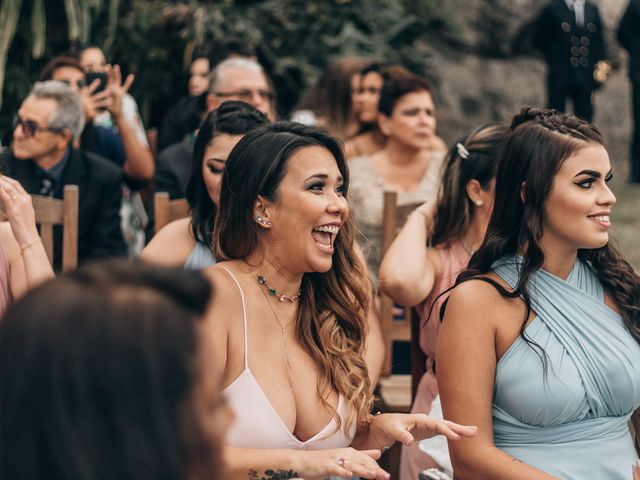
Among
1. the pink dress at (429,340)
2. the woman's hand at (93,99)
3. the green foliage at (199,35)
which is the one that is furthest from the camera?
the green foliage at (199,35)

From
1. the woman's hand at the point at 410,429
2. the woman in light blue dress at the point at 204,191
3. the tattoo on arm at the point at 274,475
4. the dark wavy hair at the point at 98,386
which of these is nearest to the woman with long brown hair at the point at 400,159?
the woman in light blue dress at the point at 204,191

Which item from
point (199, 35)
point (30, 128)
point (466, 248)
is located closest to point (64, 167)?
point (30, 128)

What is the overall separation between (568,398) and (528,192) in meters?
0.59

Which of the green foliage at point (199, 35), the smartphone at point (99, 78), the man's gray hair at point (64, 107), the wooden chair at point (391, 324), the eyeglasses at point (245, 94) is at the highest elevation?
the green foliage at point (199, 35)

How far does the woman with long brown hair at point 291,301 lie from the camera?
2.50 m

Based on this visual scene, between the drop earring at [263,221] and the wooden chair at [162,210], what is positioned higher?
the drop earring at [263,221]

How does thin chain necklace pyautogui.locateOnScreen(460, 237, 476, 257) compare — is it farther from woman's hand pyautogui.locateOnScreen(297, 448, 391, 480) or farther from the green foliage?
the green foliage

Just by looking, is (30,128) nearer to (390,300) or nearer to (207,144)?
(207,144)

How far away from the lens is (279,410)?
2.50 m

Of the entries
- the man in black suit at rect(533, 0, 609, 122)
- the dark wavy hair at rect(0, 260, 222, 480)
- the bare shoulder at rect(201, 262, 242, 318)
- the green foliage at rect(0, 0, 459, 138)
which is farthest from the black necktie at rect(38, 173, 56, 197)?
the man in black suit at rect(533, 0, 609, 122)

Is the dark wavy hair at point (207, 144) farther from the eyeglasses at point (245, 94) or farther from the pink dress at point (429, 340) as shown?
the eyeglasses at point (245, 94)

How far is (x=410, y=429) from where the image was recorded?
2.41 meters

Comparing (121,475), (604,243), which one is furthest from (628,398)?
(121,475)

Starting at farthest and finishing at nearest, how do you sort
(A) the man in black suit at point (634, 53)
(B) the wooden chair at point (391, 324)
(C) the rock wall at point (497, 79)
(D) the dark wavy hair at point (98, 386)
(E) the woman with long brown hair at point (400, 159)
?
(C) the rock wall at point (497, 79) → (A) the man in black suit at point (634, 53) → (E) the woman with long brown hair at point (400, 159) → (B) the wooden chair at point (391, 324) → (D) the dark wavy hair at point (98, 386)
